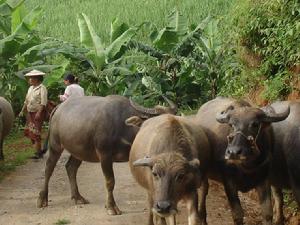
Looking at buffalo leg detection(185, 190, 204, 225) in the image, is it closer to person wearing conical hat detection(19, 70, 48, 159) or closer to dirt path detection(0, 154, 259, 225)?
dirt path detection(0, 154, 259, 225)

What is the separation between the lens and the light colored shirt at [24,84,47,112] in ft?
34.9

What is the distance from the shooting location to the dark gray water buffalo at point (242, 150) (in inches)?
227

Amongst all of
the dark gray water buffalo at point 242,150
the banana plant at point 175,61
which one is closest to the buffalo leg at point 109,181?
the dark gray water buffalo at point 242,150

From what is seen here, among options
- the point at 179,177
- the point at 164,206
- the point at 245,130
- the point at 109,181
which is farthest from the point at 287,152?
the point at 109,181

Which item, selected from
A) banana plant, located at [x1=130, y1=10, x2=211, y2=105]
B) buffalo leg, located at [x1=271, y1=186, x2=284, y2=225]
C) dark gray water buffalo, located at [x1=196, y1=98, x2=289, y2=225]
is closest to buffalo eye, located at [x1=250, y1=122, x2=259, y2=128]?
dark gray water buffalo, located at [x1=196, y1=98, x2=289, y2=225]

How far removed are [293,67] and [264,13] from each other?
1.00 metres

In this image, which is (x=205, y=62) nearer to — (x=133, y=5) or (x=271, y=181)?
(x=271, y=181)

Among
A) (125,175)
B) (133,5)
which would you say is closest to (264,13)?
(125,175)

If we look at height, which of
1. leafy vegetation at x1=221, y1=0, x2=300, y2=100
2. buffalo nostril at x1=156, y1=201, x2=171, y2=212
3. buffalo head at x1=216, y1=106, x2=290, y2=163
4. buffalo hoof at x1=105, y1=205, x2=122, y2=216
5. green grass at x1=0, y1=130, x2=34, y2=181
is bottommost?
green grass at x1=0, y1=130, x2=34, y2=181

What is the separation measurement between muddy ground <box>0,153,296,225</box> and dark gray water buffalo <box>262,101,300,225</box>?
1.13m

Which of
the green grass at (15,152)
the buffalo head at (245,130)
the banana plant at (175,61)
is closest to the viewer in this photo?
the buffalo head at (245,130)

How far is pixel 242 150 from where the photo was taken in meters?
5.64

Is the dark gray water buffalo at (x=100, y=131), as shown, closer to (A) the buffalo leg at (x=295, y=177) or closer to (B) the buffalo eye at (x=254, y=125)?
(B) the buffalo eye at (x=254, y=125)

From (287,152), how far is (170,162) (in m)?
1.65
